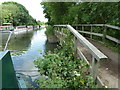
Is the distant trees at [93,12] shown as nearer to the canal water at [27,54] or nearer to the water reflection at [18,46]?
the canal water at [27,54]

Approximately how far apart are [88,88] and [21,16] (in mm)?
35460

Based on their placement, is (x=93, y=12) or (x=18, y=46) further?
(x=18, y=46)

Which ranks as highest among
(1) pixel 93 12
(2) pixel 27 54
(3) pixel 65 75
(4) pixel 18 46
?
(1) pixel 93 12

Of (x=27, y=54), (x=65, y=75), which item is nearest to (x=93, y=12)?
(x=65, y=75)

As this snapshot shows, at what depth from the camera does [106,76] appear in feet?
5.60

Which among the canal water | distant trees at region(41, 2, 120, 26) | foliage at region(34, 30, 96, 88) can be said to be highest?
distant trees at region(41, 2, 120, 26)

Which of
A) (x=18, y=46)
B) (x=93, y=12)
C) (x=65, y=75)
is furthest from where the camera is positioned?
(x=18, y=46)

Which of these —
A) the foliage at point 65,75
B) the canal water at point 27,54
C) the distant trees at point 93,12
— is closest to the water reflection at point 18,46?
the canal water at point 27,54

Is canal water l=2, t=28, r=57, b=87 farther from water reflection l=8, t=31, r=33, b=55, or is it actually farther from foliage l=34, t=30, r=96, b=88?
foliage l=34, t=30, r=96, b=88

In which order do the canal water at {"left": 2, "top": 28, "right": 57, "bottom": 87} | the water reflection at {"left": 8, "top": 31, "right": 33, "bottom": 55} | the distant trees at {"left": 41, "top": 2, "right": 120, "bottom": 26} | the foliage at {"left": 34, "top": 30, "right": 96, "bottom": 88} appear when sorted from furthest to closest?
the water reflection at {"left": 8, "top": 31, "right": 33, "bottom": 55}, the canal water at {"left": 2, "top": 28, "right": 57, "bottom": 87}, the distant trees at {"left": 41, "top": 2, "right": 120, "bottom": 26}, the foliage at {"left": 34, "top": 30, "right": 96, "bottom": 88}

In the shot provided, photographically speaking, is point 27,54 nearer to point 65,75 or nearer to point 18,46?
point 18,46

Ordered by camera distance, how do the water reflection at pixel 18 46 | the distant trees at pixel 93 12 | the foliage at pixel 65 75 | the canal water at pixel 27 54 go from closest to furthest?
the foliage at pixel 65 75 → the distant trees at pixel 93 12 → the canal water at pixel 27 54 → the water reflection at pixel 18 46

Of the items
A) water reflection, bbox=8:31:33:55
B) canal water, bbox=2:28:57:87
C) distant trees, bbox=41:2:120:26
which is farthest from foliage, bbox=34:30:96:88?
water reflection, bbox=8:31:33:55

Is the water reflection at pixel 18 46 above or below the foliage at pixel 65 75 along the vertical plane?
below
